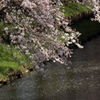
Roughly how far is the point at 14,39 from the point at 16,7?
59.3 inches

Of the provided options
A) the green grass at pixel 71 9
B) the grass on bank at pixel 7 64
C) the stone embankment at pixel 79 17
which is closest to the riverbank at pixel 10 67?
the grass on bank at pixel 7 64

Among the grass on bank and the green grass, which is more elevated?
the grass on bank

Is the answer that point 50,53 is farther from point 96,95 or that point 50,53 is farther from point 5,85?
point 5,85

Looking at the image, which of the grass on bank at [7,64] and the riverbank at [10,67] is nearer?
the riverbank at [10,67]

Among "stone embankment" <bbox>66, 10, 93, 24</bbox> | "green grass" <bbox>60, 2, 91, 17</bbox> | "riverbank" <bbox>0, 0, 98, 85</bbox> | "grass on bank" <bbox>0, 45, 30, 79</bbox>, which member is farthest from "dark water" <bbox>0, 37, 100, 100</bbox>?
"green grass" <bbox>60, 2, 91, 17</bbox>

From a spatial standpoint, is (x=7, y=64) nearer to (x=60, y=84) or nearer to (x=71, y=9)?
(x=60, y=84)

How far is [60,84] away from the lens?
25.5m

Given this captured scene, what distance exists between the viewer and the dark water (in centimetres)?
2270

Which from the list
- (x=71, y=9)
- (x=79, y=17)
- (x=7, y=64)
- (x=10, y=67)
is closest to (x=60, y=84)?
(x=10, y=67)

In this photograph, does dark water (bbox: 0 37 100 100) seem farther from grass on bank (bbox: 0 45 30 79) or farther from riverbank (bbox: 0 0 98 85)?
grass on bank (bbox: 0 45 30 79)

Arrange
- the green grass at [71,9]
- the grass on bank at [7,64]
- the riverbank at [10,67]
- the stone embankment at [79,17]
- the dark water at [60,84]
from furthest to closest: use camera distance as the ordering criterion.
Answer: the green grass at [71,9] < the stone embankment at [79,17] < the grass on bank at [7,64] < the riverbank at [10,67] < the dark water at [60,84]

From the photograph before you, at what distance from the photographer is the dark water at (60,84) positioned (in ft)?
74.5

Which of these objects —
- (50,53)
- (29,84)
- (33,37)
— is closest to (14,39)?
(33,37)

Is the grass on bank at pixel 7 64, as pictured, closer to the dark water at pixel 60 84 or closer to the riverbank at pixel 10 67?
the riverbank at pixel 10 67
